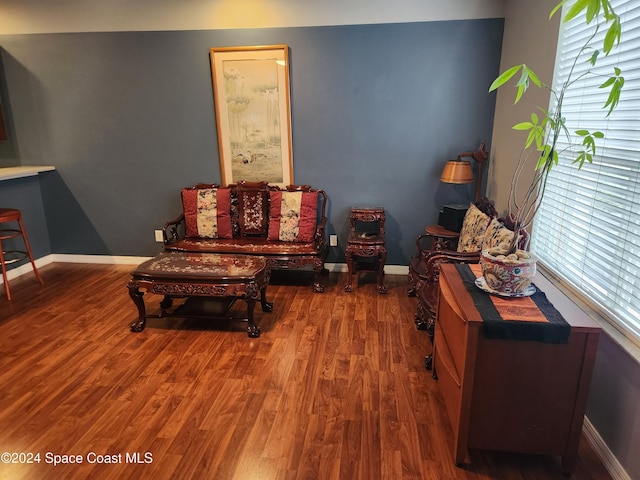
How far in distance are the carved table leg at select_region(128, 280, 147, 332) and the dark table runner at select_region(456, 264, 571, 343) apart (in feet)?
7.90

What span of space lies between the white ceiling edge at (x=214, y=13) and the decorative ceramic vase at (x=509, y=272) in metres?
2.70

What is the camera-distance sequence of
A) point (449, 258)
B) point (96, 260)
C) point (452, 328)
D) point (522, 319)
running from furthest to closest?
point (96, 260) → point (449, 258) → point (452, 328) → point (522, 319)

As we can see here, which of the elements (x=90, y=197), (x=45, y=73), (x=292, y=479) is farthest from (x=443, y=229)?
(x=45, y=73)

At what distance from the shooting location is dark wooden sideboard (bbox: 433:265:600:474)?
164 cm

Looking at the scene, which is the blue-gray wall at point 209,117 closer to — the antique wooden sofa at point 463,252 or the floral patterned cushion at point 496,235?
the antique wooden sofa at point 463,252

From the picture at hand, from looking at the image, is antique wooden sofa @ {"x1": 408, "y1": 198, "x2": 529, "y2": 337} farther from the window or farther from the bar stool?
the bar stool

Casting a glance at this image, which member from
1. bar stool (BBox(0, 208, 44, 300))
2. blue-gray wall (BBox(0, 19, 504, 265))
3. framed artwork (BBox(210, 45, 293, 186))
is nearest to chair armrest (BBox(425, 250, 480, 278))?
blue-gray wall (BBox(0, 19, 504, 265))

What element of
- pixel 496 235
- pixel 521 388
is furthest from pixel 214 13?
pixel 521 388

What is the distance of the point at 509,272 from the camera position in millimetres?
1837

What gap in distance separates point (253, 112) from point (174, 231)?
1.43 meters

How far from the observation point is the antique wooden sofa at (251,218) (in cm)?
391

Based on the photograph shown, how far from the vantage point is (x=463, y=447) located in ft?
5.89

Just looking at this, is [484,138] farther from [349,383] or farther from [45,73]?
[45,73]

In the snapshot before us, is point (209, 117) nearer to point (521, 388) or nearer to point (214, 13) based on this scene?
point (214, 13)
